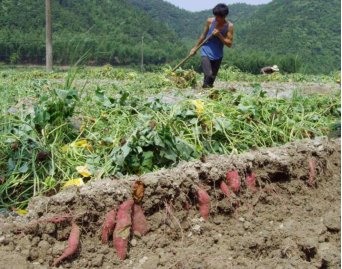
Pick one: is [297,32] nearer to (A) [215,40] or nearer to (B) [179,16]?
(B) [179,16]

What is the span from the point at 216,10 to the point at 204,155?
12.7 feet

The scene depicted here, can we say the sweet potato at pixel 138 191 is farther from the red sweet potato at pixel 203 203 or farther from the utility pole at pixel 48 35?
the utility pole at pixel 48 35

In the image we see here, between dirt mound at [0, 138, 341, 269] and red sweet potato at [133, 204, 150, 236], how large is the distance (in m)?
0.03

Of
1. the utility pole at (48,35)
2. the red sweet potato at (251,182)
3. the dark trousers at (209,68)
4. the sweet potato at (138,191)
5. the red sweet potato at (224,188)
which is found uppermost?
the sweet potato at (138,191)

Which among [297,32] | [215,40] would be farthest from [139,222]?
[297,32]

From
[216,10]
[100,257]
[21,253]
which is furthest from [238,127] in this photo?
[216,10]

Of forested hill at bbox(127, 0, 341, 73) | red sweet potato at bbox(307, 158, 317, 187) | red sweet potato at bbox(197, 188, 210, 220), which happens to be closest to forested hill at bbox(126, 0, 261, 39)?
forested hill at bbox(127, 0, 341, 73)

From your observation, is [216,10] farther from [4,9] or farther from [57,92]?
[4,9]

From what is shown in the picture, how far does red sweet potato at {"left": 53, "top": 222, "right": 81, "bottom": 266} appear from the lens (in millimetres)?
2302

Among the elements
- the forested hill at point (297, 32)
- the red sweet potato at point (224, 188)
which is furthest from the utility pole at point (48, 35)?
the forested hill at point (297, 32)

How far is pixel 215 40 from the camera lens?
691 cm

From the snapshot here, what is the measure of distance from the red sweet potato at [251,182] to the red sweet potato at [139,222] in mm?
816

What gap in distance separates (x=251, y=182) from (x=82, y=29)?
3450cm

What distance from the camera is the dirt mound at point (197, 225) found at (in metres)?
2.35
